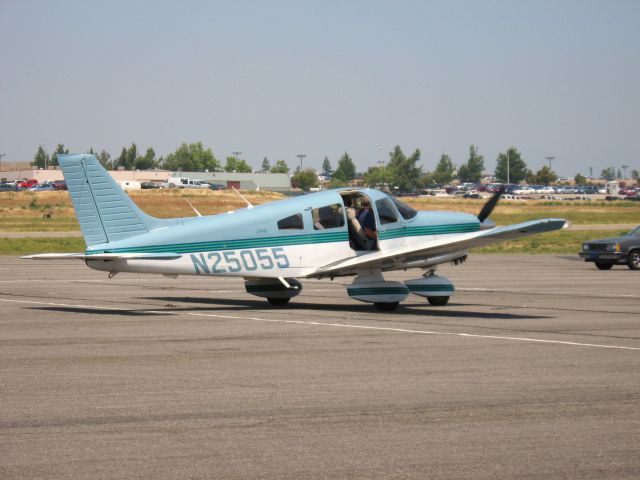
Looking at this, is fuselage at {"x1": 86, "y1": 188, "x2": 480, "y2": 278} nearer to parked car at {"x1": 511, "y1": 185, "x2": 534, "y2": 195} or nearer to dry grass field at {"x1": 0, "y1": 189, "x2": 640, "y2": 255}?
dry grass field at {"x1": 0, "y1": 189, "x2": 640, "y2": 255}

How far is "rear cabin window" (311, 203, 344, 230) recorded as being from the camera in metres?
18.8

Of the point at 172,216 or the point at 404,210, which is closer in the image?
the point at 404,210

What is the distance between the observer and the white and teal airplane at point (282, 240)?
58.3 feet

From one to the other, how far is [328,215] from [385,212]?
42.4 inches

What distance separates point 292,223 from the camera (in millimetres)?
18578

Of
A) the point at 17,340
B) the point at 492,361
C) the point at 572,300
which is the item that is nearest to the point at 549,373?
the point at 492,361

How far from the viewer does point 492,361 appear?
1216cm

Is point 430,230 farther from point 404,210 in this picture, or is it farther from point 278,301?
point 278,301

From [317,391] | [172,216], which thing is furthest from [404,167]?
[317,391]

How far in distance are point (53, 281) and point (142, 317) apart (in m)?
9.57

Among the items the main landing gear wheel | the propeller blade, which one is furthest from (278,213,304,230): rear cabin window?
the propeller blade

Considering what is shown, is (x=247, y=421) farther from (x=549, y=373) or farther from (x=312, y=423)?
(x=549, y=373)

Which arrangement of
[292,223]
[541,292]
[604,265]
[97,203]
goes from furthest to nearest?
[604,265]
[541,292]
[292,223]
[97,203]

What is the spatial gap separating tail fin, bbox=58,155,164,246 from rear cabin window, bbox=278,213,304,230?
2.53 m
